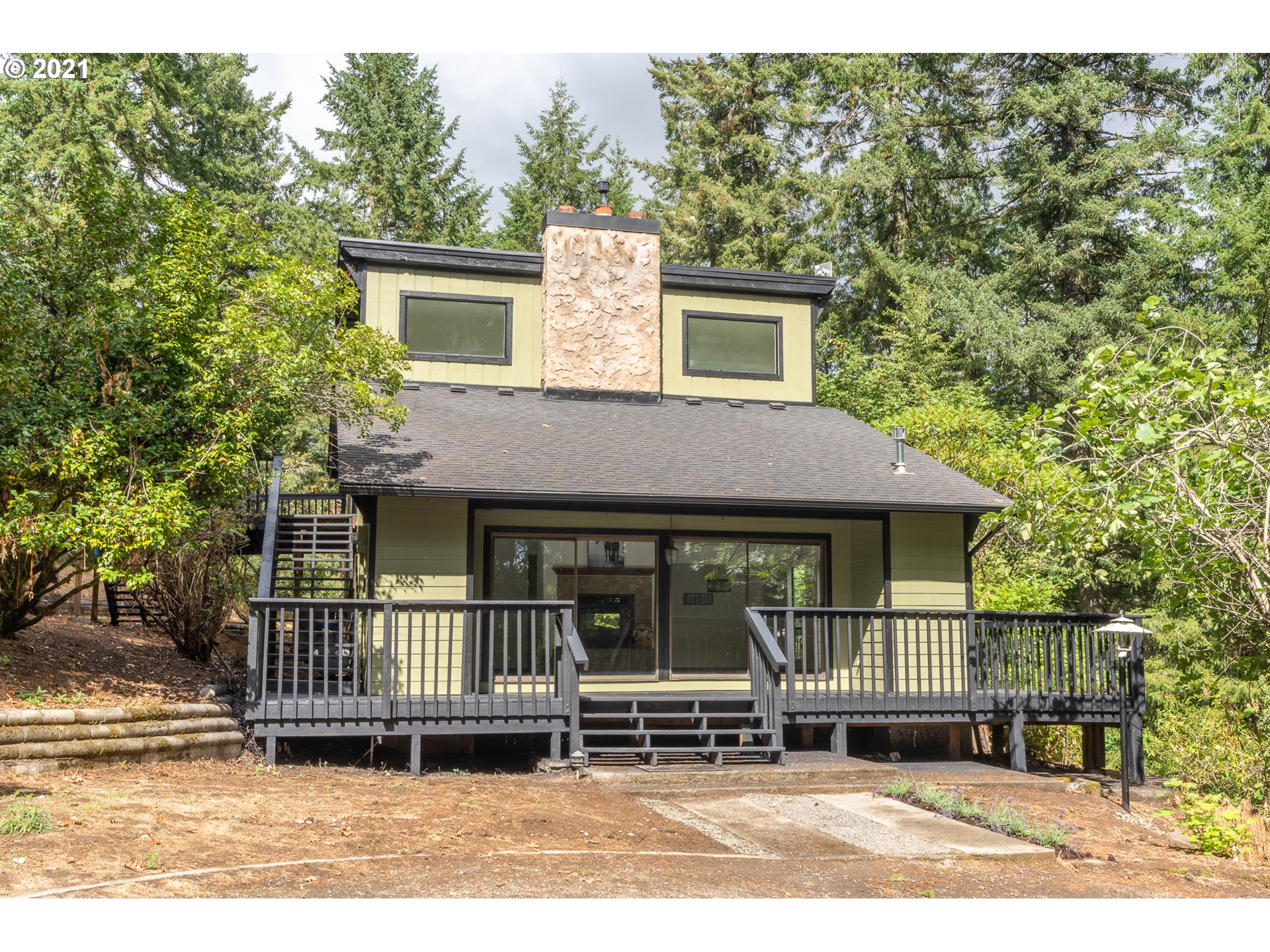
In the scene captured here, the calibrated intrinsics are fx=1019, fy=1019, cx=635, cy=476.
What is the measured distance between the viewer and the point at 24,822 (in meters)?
5.51

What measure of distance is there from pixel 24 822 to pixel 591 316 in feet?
32.9

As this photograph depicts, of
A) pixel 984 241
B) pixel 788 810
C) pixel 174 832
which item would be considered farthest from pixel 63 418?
pixel 984 241

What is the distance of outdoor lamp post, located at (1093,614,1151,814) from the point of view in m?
8.95

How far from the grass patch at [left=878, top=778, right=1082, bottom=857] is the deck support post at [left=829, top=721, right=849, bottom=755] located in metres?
1.14

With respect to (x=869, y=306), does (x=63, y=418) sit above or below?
below

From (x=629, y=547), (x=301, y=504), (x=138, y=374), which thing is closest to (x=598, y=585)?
(x=629, y=547)

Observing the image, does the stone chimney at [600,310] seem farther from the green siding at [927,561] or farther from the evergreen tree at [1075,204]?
the evergreen tree at [1075,204]

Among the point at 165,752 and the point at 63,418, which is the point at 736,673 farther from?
the point at 63,418

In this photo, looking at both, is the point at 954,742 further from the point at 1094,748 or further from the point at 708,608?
the point at 708,608

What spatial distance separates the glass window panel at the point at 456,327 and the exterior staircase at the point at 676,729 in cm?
554

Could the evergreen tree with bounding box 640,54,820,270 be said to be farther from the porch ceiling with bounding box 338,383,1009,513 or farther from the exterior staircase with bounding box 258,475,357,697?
the exterior staircase with bounding box 258,475,357,697

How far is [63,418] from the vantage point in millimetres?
8766

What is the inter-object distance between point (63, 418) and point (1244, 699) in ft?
56.1

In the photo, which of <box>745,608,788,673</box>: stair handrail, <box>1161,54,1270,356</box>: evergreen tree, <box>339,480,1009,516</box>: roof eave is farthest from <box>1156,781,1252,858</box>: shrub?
<box>1161,54,1270,356</box>: evergreen tree
